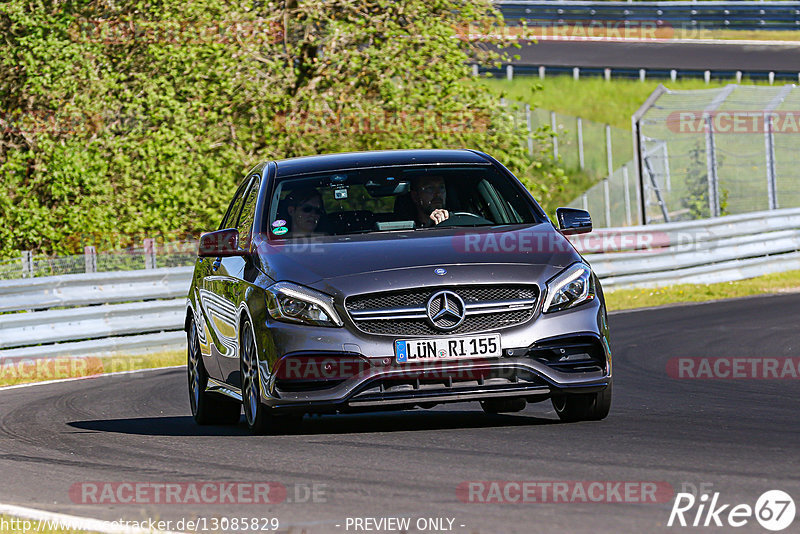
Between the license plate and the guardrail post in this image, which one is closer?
the license plate

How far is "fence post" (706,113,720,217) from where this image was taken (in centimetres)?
2508

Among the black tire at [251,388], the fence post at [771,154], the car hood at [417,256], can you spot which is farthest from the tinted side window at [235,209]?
the fence post at [771,154]

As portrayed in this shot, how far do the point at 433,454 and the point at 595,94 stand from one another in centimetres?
3583

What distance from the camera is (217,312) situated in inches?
386

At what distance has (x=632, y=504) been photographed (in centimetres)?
591

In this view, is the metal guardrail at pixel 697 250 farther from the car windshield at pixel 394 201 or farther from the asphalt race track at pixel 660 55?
the asphalt race track at pixel 660 55

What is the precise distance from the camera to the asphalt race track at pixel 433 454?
605 cm

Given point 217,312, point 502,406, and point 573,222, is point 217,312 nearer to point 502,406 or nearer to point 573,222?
point 502,406

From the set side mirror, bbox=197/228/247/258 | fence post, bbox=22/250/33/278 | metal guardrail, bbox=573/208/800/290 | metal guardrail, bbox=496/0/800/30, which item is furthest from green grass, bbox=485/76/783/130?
side mirror, bbox=197/228/247/258

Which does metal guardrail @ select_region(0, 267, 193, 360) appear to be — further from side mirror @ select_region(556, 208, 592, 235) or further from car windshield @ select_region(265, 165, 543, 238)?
side mirror @ select_region(556, 208, 592, 235)

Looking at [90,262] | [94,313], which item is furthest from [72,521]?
[90,262]

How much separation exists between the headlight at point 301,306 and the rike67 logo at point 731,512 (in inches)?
109

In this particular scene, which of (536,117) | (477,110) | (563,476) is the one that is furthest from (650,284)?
(563,476)

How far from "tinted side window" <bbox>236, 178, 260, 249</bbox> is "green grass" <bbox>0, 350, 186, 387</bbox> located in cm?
556
